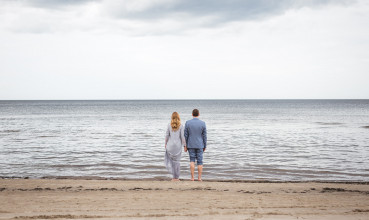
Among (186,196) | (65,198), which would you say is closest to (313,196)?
(186,196)

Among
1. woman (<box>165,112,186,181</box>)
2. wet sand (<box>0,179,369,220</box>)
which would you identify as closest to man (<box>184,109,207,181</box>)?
woman (<box>165,112,186,181</box>)

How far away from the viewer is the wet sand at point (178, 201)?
221 inches

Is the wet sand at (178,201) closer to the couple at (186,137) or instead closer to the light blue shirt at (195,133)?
the couple at (186,137)

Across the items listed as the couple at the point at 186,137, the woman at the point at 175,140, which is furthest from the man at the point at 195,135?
the woman at the point at 175,140

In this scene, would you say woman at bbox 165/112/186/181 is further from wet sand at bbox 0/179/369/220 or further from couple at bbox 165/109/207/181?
wet sand at bbox 0/179/369/220

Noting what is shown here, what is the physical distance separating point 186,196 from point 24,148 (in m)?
14.2

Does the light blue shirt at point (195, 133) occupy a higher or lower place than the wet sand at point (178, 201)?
higher

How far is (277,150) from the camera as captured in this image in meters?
17.4

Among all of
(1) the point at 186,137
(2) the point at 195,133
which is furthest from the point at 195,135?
(1) the point at 186,137

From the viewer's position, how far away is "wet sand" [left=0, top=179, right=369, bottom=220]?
18.4 feet

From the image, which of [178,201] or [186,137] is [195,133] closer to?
[186,137]

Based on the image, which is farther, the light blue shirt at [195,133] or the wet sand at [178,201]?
the light blue shirt at [195,133]

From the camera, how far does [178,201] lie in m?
6.60

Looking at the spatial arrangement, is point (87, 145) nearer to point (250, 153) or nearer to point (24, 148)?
point (24, 148)
